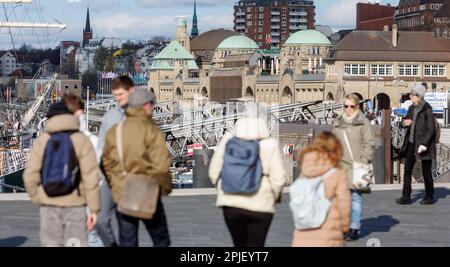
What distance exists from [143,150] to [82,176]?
19.0 inches

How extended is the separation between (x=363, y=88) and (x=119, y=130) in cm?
11802

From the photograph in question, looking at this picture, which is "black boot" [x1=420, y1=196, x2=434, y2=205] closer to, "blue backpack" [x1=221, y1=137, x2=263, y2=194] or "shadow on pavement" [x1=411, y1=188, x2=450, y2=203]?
"shadow on pavement" [x1=411, y1=188, x2=450, y2=203]

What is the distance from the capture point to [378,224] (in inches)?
537

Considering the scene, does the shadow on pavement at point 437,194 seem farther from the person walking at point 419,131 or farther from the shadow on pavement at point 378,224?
the shadow on pavement at point 378,224

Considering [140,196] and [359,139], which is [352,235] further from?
[140,196]

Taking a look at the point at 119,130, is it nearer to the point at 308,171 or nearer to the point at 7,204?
the point at 308,171

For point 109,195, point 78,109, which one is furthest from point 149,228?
point 78,109

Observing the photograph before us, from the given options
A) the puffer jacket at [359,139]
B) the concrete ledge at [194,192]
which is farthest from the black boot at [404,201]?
the puffer jacket at [359,139]

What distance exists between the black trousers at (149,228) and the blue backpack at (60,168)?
0.47 meters

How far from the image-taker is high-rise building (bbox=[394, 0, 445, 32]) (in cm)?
15935

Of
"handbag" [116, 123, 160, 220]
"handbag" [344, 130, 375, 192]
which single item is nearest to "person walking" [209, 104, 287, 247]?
"handbag" [116, 123, 160, 220]

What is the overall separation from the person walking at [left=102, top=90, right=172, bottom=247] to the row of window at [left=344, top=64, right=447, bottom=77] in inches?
4669

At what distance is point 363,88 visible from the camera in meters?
126
